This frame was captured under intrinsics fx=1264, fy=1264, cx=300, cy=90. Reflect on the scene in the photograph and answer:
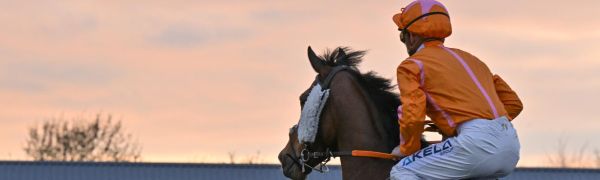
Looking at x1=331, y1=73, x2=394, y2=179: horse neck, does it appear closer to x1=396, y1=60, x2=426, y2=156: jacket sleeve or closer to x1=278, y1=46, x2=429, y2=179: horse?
x1=278, y1=46, x2=429, y2=179: horse

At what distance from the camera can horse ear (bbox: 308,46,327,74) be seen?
7.68 meters

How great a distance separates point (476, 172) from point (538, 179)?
613 inches

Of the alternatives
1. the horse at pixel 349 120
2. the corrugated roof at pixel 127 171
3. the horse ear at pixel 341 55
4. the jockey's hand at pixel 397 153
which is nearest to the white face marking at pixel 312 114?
the horse at pixel 349 120

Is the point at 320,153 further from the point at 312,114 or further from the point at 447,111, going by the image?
the point at 447,111

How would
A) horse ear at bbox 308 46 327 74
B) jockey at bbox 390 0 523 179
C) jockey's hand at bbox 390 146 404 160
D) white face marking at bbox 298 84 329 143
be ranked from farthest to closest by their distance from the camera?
horse ear at bbox 308 46 327 74 < white face marking at bbox 298 84 329 143 < jockey's hand at bbox 390 146 404 160 < jockey at bbox 390 0 523 179

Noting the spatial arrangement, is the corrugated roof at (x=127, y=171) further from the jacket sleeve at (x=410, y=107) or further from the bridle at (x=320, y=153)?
the jacket sleeve at (x=410, y=107)

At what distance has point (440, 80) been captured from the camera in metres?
6.79

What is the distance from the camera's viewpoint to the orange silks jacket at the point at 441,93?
669 cm

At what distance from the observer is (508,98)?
291 inches

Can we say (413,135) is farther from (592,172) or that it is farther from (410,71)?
(592,172)

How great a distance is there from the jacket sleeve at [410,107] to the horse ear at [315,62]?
35.5 inches

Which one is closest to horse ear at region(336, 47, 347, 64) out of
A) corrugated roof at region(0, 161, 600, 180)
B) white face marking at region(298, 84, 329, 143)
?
white face marking at region(298, 84, 329, 143)

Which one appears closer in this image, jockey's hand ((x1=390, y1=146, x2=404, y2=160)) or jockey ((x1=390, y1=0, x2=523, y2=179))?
jockey ((x1=390, y1=0, x2=523, y2=179))

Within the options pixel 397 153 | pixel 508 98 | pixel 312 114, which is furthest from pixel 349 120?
pixel 508 98
